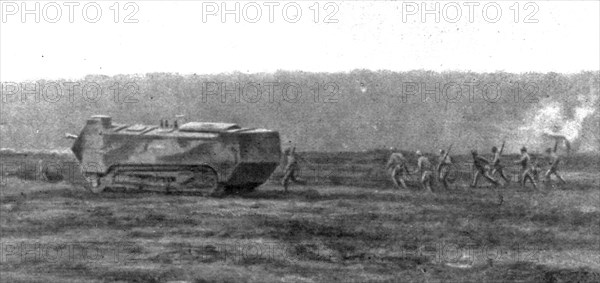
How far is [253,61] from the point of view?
9875 mm

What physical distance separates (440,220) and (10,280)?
15.1 ft

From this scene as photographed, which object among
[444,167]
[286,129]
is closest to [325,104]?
[286,129]

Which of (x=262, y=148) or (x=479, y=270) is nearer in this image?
(x=479, y=270)

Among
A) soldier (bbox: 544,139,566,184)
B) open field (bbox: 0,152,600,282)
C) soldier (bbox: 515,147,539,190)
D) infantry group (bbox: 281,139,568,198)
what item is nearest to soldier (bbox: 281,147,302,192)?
infantry group (bbox: 281,139,568,198)

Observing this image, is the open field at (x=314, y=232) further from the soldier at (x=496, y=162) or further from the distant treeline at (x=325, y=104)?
the distant treeline at (x=325, y=104)

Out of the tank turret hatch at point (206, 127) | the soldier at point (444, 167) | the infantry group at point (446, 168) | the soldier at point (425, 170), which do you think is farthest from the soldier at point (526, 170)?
the tank turret hatch at point (206, 127)

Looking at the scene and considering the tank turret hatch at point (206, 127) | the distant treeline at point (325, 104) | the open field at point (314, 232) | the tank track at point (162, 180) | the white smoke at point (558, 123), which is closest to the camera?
the open field at point (314, 232)

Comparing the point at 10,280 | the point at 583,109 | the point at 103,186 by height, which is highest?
the point at 583,109

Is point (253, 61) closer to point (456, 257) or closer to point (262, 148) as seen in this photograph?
point (262, 148)

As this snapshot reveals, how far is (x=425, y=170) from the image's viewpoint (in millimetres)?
10008

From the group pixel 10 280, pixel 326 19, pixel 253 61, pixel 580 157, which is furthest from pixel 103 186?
pixel 580 157

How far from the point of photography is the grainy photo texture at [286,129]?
31.5 ft

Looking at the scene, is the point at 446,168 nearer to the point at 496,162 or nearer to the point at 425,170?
the point at 425,170

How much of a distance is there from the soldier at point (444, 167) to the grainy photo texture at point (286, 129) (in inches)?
1.0
